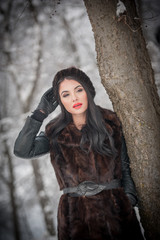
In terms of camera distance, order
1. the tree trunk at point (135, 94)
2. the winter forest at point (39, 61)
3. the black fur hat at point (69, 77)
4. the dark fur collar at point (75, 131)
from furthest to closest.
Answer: the winter forest at point (39, 61) < the black fur hat at point (69, 77) < the dark fur collar at point (75, 131) < the tree trunk at point (135, 94)

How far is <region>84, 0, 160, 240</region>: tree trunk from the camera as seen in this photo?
1.95m

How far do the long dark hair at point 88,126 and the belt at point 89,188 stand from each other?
0.34 m

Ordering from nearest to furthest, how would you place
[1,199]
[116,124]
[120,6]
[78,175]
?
[120,6] → [78,175] → [116,124] → [1,199]

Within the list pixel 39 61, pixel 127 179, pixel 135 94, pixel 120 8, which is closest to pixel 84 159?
pixel 127 179

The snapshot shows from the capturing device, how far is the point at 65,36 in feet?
22.5

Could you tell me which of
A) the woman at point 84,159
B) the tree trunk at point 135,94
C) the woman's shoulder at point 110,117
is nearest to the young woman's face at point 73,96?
the woman at point 84,159

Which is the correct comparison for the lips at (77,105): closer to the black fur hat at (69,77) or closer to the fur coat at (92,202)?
the black fur hat at (69,77)

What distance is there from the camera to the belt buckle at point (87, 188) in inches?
76.7

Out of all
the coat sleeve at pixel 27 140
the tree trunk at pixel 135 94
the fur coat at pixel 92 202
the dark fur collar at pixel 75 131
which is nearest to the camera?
the fur coat at pixel 92 202

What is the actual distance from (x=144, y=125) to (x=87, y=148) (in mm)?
716

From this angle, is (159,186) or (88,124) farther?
(88,124)

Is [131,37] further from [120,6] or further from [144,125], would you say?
[144,125]

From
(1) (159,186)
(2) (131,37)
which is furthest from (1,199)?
(2) (131,37)

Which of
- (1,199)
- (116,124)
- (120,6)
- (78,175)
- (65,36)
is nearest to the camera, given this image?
(120,6)
